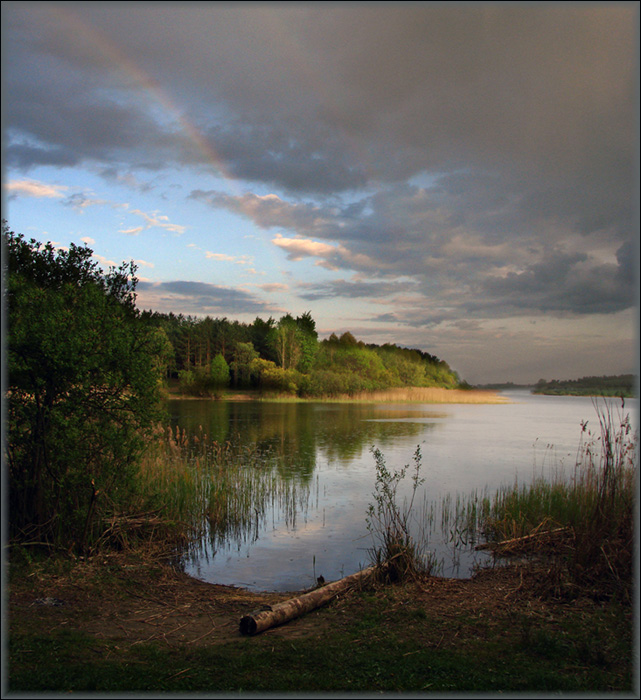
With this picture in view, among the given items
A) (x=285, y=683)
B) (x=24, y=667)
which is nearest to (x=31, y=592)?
(x=24, y=667)

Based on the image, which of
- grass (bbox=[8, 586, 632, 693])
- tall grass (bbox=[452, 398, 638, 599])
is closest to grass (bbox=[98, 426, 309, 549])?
grass (bbox=[8, 586, 632, 693])

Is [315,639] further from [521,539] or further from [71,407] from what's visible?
[521,539]

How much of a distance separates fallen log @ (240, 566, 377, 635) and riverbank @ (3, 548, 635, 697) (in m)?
0.09

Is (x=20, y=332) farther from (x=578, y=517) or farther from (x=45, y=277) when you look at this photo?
(x=578, y=517)

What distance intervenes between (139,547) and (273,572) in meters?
2.11

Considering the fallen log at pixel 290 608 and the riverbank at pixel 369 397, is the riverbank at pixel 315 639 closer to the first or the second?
the fallen log at pixel 290 608

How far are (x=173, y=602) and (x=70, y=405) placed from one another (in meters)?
2.84

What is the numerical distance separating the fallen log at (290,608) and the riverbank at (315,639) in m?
0.09

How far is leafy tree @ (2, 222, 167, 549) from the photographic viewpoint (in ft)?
23.1

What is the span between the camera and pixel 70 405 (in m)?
7.23

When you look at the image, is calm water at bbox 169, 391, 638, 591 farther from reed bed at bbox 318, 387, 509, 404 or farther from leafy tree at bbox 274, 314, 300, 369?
leafy tree at bbox 274, 314, 300, 369

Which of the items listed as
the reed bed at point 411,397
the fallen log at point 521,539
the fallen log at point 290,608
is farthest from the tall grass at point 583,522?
the reed bed at point 411,397

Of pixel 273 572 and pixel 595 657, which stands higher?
pixel 595 657

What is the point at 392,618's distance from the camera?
5.64 meters
